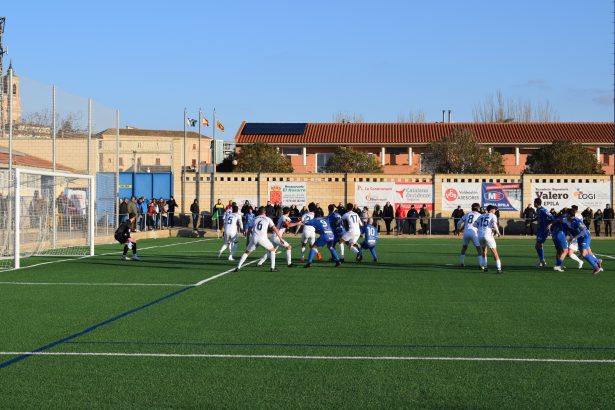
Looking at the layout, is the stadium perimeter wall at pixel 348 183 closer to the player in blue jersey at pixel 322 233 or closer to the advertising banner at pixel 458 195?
the advertising banner at pixel 458 195

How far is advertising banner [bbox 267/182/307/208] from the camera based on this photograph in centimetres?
4866

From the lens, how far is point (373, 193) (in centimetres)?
4806

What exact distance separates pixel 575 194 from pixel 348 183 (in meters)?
12.5

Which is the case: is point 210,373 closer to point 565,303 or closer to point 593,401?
point 593,401

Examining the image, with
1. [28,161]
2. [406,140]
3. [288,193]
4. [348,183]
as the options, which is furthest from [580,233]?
[406,140]

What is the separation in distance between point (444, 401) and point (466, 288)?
392 inches

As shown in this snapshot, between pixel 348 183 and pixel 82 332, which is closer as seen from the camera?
pixel 82 332

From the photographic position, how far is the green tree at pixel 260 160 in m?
66.6

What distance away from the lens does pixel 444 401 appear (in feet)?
23.9

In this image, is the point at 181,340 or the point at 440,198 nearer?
the point at 181,340

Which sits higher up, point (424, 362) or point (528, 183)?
point (528, 183)

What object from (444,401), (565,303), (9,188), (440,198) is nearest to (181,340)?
(444,401)

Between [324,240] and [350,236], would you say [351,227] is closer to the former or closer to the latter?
[350,236]

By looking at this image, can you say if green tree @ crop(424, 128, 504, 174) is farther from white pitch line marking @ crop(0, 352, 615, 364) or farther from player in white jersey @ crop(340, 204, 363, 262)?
white pitch line marking @ crop(0, 352, 615, 364)
